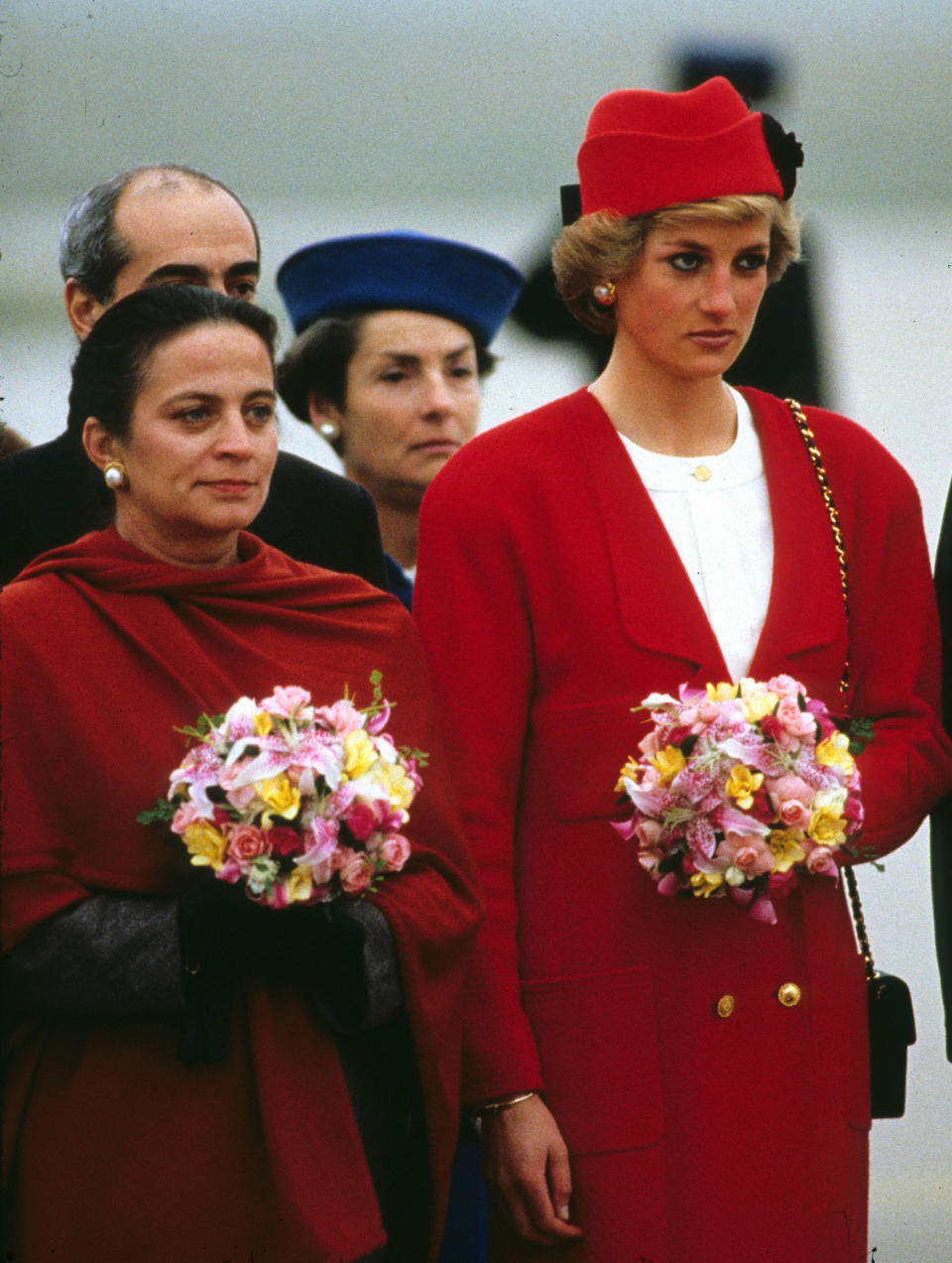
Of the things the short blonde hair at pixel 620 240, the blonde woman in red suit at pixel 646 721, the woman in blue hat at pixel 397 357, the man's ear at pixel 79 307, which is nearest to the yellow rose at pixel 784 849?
the blonde woman in red suit at pixel 646 721

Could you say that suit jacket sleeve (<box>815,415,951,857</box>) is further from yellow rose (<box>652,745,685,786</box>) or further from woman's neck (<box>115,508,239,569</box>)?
woman's neck (<box>115,508,239,569</box>)

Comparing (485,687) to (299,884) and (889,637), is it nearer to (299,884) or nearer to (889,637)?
(299,884)

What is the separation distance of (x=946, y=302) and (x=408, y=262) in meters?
1.93

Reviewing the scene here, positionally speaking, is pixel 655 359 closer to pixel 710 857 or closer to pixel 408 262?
pixel 710 857

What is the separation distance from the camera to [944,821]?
132 inches

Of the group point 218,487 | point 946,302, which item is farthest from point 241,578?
point 946,302

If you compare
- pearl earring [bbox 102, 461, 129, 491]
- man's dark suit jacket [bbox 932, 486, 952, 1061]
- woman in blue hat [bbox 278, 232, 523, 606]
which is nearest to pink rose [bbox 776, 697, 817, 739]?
man's dark suit jacket [bbox 932, 486, 952, 1061]

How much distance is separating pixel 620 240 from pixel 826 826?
3.37 feet

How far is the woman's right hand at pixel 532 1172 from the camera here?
2895 mm

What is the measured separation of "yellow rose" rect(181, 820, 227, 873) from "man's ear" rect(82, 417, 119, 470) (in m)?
0.67

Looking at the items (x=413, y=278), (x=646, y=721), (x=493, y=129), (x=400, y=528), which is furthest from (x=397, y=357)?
(x=646, y=721)

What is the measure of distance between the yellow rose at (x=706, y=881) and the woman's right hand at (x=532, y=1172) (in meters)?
0.45

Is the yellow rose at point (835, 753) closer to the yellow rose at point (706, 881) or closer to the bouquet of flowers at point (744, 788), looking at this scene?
the bouquet of flowers at point (744, 788)

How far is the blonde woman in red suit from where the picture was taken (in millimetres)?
2955
